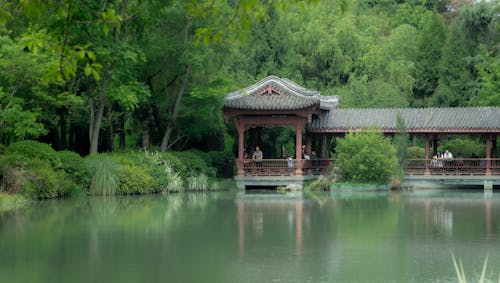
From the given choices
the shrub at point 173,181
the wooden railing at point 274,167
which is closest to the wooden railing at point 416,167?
the wooden railing at point 274,167

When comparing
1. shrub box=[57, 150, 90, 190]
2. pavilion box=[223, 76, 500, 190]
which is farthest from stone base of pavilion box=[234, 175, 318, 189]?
shrub box=[57, 150, 90, 190]

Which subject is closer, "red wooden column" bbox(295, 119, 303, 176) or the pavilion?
the pavilion

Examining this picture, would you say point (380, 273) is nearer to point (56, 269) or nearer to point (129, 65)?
point (56, 269)

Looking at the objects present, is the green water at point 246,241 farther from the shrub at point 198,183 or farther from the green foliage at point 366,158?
the shrub at point 198,183

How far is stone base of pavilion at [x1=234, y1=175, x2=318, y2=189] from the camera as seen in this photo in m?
30.4

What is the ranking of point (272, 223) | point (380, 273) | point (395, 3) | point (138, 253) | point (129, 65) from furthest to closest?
1. point (395, 3)
2. point (129, 65)
3. point (272, 223)
4. point (138, 253)
5. point (380, 273)

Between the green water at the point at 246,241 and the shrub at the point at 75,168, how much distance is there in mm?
1245

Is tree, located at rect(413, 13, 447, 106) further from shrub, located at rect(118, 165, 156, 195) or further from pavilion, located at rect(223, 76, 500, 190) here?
shrub, located at rect(118, 165, 156, 195)

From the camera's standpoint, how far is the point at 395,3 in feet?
183

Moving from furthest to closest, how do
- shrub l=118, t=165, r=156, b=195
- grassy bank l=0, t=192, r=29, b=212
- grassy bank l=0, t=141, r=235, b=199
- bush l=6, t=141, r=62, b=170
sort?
shrub l=118, t=165, r=156, b=195 < bush l=6, t=141, r=62, b=170 < grassy bank l=0, t=141, r=235, b=199 < grassy bank l=0, t=192, r=29, b=212

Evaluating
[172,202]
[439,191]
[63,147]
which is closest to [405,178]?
[439,191]

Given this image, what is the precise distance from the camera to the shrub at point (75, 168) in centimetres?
2455

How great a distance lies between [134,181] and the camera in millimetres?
26047

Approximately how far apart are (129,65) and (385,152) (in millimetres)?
9802
